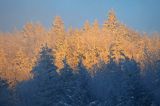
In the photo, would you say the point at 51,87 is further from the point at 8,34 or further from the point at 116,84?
the point at 8,34

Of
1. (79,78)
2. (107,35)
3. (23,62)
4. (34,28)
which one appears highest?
(34,28)

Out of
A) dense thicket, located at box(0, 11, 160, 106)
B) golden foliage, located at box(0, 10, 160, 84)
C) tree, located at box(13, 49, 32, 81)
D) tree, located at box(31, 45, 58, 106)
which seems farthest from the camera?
golden foliage, located at box(0, 10, 160, 84)

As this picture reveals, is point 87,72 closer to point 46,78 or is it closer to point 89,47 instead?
point 46,78

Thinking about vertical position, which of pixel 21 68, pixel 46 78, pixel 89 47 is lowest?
pixel 46 78

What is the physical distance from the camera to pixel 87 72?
53844mm

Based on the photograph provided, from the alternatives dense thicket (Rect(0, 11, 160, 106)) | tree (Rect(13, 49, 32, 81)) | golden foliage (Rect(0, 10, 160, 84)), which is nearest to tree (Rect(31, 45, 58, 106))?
dense thicket (Rect(0, 11, 160, 106))

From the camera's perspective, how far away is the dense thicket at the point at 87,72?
4231cm

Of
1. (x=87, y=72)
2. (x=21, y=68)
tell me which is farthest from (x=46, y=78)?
(x=21, y=68)

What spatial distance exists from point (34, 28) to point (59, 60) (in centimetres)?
4917

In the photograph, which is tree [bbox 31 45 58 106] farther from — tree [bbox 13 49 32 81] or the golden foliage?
tree [bbox 13 49 32 81]

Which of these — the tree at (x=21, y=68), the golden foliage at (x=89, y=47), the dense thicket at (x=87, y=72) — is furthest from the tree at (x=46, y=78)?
the tree at (x=21, y=68)

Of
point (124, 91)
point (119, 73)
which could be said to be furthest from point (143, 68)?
point (124, 91)

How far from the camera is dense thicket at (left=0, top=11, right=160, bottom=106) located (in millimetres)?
42312

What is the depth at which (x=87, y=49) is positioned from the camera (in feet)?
250
